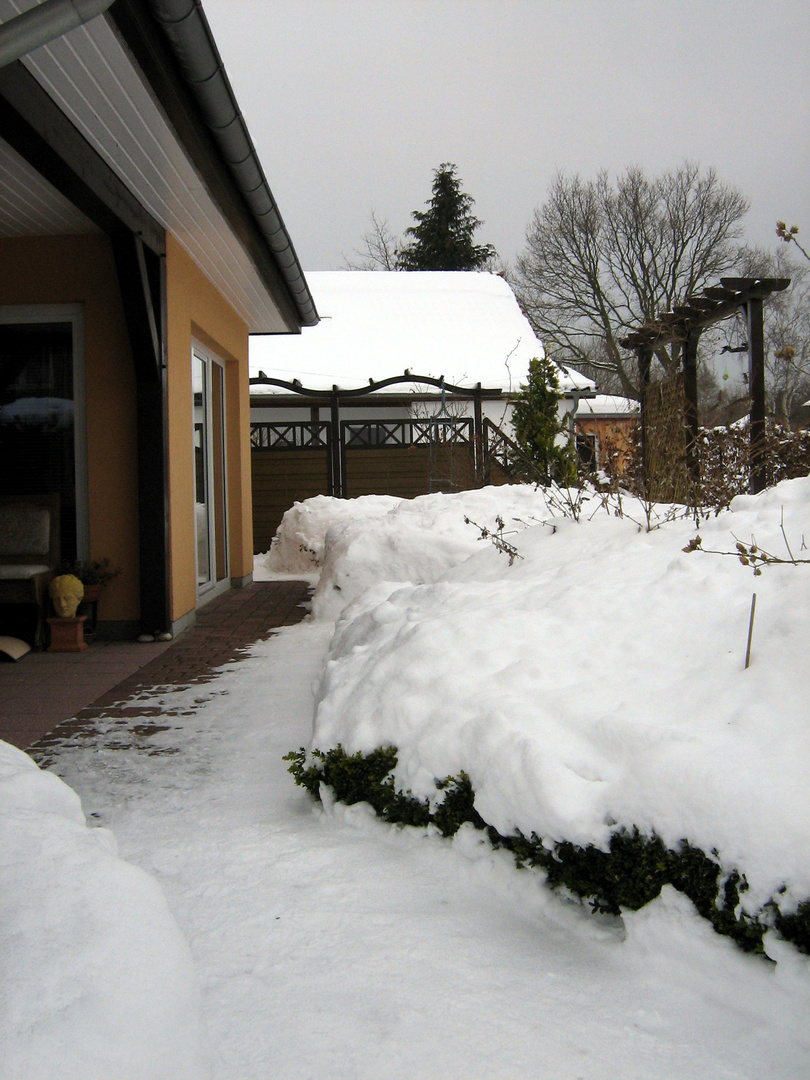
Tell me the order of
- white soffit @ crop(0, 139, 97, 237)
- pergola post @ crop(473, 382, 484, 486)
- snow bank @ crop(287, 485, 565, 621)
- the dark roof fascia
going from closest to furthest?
the dark roof fascia, white soffit @ crop(0, 139, 97, 237), snow bank @ crop(287, 485, 565, 621), pergola post @ crop(473, 382, 484, 486)

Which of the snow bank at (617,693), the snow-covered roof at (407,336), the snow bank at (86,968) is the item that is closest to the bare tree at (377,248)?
the snow-covered roof at (407,336)

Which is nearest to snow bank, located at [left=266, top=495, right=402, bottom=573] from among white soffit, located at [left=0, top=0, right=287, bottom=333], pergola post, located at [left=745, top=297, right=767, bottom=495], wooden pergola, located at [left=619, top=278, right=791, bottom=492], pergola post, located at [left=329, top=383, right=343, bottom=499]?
pergola post, located at [left=329, top=383, right=343, bottom=499]

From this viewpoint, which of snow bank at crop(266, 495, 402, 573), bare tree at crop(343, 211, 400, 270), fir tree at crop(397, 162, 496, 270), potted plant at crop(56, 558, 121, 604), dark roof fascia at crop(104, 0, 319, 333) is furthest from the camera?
bare tree at crop(343, 211, 400, 270)

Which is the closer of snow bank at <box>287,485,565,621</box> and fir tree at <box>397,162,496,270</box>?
snow bank at <box>287,485,565,621</box>

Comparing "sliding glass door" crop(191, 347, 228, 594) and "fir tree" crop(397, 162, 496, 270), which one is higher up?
"fir tree" crop(397, 162, 496, 270)

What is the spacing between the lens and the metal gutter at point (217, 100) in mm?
3328

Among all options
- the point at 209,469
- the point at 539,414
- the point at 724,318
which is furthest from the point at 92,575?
the point at 724,318

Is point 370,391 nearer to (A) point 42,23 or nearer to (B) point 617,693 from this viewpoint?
(A) point 42,23

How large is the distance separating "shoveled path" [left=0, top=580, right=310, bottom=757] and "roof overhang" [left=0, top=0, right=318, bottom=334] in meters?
2.62

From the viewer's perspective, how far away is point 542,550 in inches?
159

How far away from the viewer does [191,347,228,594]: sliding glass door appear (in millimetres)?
7844

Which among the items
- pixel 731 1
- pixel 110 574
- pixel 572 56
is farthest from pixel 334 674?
pixel 572 56

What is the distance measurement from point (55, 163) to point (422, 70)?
8.30 m

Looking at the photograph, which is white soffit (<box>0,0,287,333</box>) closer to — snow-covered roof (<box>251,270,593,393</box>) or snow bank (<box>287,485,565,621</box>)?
snow bank (<box>287,485,565,621</box>)
